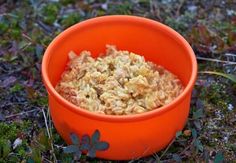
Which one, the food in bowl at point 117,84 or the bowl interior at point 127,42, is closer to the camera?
the food in bowl at point 117,84

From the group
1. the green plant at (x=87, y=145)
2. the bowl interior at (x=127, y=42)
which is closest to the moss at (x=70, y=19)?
the bowl interior at (x=127, y=42)

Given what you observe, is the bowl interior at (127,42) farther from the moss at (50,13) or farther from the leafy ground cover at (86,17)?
the moss at (50,13)

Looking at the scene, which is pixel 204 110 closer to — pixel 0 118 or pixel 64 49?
pixel 64 49

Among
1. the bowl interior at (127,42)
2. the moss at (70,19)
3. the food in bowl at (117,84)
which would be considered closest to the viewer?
the food in bowl at (117,84)

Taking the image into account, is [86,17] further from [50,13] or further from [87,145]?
[87,145]

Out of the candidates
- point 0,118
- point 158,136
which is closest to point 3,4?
point 0,118

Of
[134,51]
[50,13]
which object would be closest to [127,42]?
[134,51]

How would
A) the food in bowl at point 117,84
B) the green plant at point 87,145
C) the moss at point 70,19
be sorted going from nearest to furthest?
the green plant at point 87,145 → the food in bowl at point 117,84 → the moss at point 70,19
